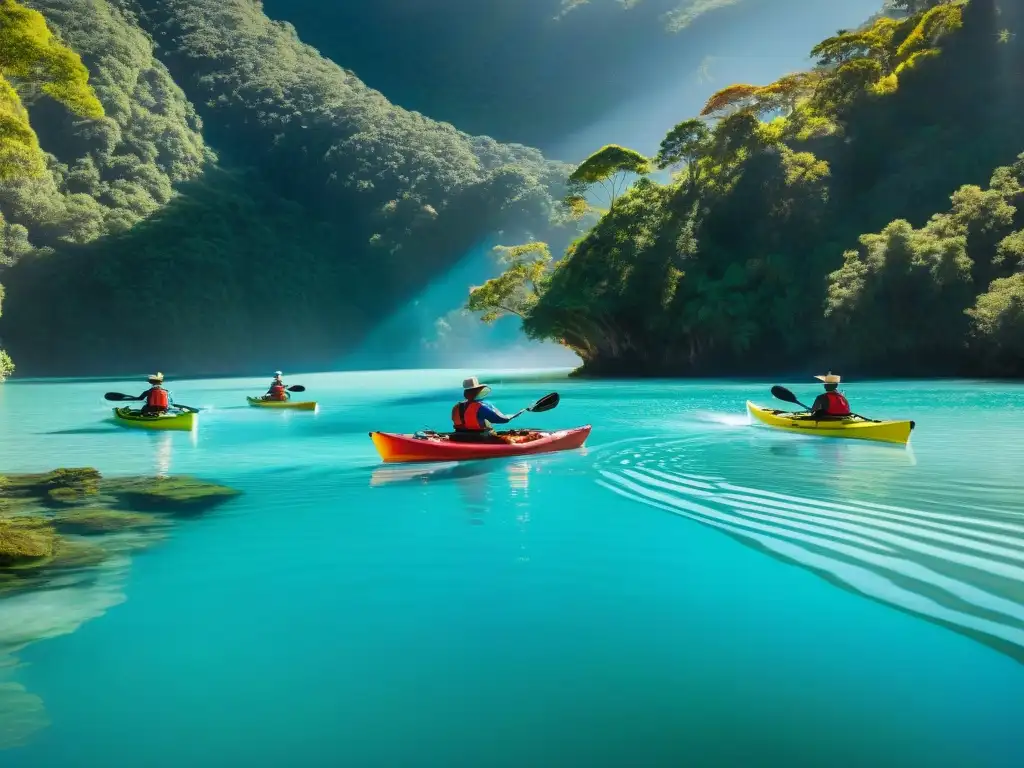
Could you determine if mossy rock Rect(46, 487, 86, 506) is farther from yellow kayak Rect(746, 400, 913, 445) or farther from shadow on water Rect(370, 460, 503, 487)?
yellow kayak Rect(746, 400, 913, 445)

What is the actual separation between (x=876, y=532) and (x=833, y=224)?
3790 centimetres

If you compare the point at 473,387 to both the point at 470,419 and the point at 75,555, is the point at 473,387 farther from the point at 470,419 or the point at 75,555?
the point at 75,555

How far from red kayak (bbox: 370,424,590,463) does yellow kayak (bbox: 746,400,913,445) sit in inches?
216

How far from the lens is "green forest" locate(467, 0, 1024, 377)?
3541 cm

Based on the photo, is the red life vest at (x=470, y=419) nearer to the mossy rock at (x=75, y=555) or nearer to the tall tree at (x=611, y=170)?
the mossy rock at (x=75, y=555)

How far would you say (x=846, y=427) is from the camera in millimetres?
14812

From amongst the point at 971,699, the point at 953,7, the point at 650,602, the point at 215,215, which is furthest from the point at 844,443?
the point at 215,215

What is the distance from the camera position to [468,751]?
3.66m

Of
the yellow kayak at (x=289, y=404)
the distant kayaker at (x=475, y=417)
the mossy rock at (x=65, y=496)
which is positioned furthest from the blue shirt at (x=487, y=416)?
the yellow kayak at (x=289, y=404)

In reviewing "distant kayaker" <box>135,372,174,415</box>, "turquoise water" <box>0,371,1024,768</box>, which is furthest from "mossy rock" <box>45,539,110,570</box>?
"distant kayaker" <box>135,372,174,415</box>

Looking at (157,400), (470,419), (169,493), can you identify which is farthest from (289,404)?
(169,493)

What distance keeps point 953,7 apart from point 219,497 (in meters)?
44.5

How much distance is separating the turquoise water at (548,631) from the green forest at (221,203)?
53.0 metres

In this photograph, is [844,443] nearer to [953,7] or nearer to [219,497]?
[219,497]
